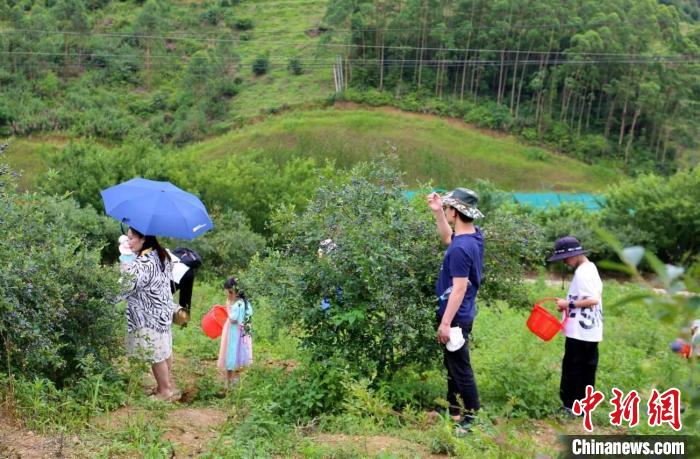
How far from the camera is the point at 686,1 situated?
304ft

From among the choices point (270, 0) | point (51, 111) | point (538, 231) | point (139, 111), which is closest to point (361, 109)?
point (139, 111)

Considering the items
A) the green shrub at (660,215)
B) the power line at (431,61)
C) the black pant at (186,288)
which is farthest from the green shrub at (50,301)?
the power line at (431,61)

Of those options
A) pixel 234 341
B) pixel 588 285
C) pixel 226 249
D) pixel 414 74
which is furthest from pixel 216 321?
pixel 414 74

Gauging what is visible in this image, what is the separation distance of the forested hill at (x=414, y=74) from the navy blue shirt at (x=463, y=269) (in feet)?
148

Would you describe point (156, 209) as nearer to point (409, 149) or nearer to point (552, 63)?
point (409, 149)

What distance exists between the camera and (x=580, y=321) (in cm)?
617

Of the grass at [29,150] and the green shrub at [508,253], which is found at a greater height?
the green shrub at [508,253]

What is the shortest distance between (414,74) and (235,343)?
49377 mm

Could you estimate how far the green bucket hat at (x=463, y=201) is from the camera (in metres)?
5.46

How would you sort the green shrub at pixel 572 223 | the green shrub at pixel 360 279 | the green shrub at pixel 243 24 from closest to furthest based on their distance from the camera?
the green shrub at pixel 360 279 < the green shrub at pixel 572 223 < the green shrub at pixel 243 24

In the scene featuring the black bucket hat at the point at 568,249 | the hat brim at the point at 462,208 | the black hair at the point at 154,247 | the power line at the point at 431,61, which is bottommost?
the power line at the point at 431,61

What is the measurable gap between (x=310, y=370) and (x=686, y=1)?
10047cm

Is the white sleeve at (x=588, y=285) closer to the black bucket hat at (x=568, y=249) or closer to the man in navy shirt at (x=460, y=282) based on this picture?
the black bucket hat at (x=568, y=249)

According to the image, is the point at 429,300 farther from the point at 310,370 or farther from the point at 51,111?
the point at 51,111
